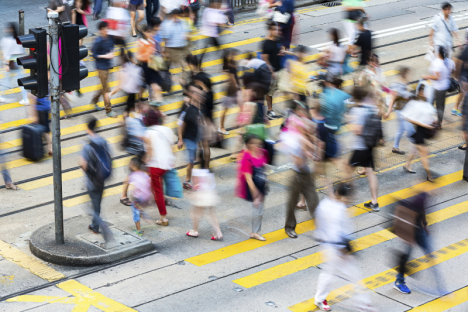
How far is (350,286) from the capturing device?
29.5 ft

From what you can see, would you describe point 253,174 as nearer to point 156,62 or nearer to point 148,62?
point 156,62

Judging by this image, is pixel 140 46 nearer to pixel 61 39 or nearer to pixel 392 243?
pixel 61 39

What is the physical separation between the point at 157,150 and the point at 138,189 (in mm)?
627

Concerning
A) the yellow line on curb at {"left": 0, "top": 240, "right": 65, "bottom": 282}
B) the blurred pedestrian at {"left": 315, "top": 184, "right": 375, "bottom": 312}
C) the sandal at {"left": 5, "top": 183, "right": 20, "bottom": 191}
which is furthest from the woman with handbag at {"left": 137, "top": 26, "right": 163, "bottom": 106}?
the blurred pedestrian at {"left": 315, "top": 184, "right": 375, "bottom": 312}

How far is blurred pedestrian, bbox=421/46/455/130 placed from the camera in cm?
1362

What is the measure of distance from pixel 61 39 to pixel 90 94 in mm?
6575

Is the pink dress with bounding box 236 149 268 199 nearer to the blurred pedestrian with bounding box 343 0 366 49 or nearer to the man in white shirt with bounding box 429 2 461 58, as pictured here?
the blurred pedestrian with bounding box 343 0 366 49

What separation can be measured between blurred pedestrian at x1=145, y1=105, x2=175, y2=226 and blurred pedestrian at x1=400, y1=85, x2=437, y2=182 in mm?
4047

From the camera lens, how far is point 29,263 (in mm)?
9609

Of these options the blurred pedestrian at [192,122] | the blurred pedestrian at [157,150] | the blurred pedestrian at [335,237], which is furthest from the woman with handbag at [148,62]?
the blurred pedestrian at [335,237]

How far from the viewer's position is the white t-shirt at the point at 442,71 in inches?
536

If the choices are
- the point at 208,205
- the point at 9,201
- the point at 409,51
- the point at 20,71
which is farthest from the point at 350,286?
the point at 409,51

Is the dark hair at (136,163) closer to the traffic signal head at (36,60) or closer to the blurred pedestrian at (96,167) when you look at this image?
the blurred pedestrian at (96,167)

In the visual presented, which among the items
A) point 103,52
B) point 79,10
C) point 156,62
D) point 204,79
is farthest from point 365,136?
point 79,10
